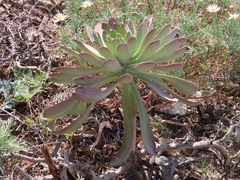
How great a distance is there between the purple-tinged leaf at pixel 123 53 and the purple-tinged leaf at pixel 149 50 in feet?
0.20

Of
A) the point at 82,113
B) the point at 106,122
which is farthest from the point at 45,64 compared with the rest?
the point at 82,113

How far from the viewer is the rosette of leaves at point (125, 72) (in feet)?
5.39

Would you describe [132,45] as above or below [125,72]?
above

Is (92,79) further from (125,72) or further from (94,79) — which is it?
(125,72)

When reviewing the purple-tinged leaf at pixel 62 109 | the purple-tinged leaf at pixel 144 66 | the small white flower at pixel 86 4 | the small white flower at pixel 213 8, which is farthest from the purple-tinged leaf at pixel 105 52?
the small white flower at pixel 213 8

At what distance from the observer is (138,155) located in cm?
189

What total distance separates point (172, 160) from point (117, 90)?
22.1 inches

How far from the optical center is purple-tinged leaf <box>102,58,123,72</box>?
1.59 m

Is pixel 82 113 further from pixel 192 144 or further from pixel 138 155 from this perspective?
pixel 192 144

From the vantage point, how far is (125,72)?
5.78 ft

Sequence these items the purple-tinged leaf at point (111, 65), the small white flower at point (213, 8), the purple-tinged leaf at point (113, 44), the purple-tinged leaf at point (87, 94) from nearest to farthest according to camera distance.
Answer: the purple-tinged leaf at point (87, 94)
the purple-tinged leaf at point (111, 65)
the purple-tinged leaf at point (113, 44)
the small white flower at point (213, 8)

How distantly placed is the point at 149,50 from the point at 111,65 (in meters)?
0.21

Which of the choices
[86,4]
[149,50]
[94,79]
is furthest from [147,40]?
[86,4]

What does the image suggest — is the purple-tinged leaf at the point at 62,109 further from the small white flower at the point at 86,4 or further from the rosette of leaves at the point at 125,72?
the small white flower at the point at 86,4
